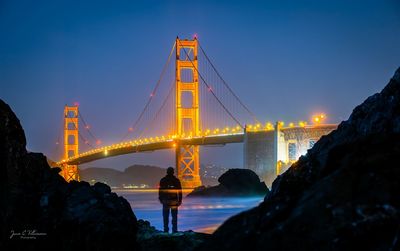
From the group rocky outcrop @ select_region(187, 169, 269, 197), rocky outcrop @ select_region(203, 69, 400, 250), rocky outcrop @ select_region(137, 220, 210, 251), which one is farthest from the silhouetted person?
rocky outcrop @ select_region(187, 169, 269, 197)

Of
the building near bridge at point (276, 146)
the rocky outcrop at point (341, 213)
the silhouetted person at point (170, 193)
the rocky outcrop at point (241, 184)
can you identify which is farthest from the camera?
the building near bridge at point (276, 146)

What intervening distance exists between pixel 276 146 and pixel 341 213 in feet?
127

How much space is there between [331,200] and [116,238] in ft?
8.99

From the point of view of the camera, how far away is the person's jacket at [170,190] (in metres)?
7.43

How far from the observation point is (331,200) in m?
2.21

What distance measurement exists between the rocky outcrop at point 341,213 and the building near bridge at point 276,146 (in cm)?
3706

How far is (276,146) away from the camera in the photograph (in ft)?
132

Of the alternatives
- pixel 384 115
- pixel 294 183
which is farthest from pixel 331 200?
pixel 384 115

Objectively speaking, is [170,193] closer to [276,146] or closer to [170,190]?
[170,190]

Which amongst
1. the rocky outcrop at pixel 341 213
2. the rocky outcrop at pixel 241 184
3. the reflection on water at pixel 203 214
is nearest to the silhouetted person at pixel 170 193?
the reflection on water at pixel 203 214

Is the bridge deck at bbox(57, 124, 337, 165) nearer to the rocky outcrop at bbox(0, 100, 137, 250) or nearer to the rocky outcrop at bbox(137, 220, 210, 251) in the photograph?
the rocky outcrop at bbox(137, 220, 210, 251)

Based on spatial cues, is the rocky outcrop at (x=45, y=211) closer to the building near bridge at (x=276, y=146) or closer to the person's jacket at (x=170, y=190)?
the person's jacket at (x=170, y=190)
